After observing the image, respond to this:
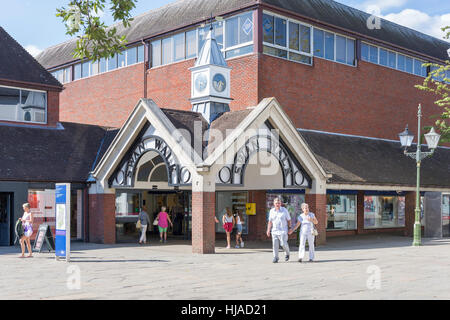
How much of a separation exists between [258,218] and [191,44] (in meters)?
9.36

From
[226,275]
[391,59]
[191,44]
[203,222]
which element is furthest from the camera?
[391,59]

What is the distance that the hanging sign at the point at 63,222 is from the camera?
16.4 metres

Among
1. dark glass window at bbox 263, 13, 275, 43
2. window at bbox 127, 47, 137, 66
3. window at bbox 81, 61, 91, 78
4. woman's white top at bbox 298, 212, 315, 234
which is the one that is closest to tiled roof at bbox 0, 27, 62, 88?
window at bbox 127, 47, 137, 66

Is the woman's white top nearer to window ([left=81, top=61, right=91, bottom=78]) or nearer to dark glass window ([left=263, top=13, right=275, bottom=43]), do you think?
dark glass window ([left=263, top=13, right=275, bottom=43])

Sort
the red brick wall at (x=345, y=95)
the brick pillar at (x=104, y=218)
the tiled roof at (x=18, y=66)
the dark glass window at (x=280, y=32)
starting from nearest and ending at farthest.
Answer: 1. the brick pillar at (x=104, y=218)
2. the tiled roof at (x=18, y=66)
3. the dark glass window at (x=280, y=32)
4. the red brick wall at (x=345, y=95)

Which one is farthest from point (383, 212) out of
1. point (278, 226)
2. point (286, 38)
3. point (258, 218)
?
point (278, 226)

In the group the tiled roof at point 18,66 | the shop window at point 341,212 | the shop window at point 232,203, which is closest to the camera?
the tiled roof at point 18,66

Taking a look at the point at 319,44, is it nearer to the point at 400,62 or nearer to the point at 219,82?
the point at 219,82

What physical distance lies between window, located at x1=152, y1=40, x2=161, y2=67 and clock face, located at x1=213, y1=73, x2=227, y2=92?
7.94 m

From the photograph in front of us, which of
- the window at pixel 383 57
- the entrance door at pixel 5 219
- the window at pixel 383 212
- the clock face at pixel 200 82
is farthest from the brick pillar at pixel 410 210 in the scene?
the entrance door at pixel 5 219

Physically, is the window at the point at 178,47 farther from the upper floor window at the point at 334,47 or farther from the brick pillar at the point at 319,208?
the brick pillar at the point at 319,208

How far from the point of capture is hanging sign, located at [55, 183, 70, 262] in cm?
1642

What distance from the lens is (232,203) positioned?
2642 centimetres

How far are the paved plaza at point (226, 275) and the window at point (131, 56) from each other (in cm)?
1483
